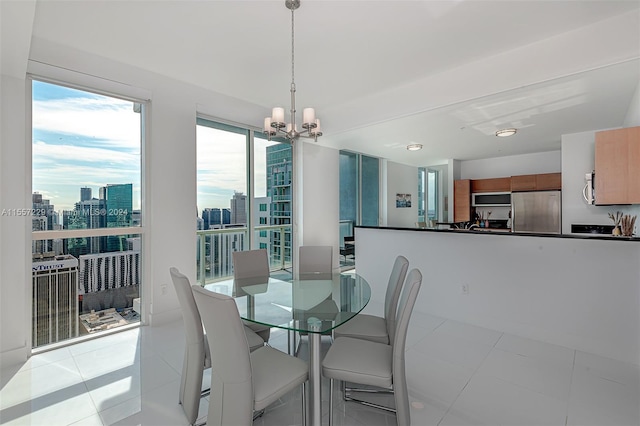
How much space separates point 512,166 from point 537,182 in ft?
2.87

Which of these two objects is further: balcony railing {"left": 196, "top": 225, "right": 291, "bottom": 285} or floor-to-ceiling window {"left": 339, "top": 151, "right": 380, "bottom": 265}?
floor-to-ceiling window {"left": 339, "top": 151, "right": 380, "bottom": 265}

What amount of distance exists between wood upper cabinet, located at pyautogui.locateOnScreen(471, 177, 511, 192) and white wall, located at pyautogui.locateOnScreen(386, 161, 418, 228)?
1562 mm

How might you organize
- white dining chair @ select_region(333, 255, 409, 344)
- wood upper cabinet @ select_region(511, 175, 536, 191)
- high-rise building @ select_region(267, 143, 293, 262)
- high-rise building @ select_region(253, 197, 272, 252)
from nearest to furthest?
1. white dining chair @ select_region(333, 255, 409, 344)
2. high-rise building @ select_region(253, 197, 272, 252)
3. high-rise building @ select_region(267, 143, 293, 262)
4. wood upper cabinet @ select_region(511, 175, 536, 191)

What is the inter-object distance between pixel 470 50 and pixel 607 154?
5.47ft

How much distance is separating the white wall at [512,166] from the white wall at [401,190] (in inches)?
51.6

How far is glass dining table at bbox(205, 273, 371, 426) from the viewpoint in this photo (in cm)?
170

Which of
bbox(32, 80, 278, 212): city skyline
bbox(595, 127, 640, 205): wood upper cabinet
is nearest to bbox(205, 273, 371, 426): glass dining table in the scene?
bbox(32, 80, 278, 212): city skyline

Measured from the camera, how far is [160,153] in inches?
139

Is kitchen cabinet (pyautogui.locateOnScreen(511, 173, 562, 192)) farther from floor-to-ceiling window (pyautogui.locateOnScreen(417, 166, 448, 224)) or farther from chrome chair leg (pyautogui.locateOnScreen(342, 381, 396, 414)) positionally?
chrome chair leg (pyautogui.locateOnScreen(342, 381, 396, 414))

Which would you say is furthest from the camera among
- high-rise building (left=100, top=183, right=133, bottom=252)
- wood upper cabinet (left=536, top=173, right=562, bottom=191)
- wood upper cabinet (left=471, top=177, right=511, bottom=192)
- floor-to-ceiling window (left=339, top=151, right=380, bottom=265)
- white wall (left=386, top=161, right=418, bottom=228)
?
white wall (left=386, top=161, right=418, bottom=228)

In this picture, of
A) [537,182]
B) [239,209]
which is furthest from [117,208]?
[537,182]

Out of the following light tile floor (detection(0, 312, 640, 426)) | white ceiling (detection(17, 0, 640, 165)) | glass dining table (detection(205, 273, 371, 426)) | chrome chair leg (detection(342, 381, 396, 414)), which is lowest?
light tile floor (detection(0, 312, 640, 426))

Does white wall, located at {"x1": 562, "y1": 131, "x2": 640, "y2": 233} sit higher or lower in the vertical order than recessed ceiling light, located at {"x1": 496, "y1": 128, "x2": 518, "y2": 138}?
lower

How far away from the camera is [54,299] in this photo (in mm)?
2967
